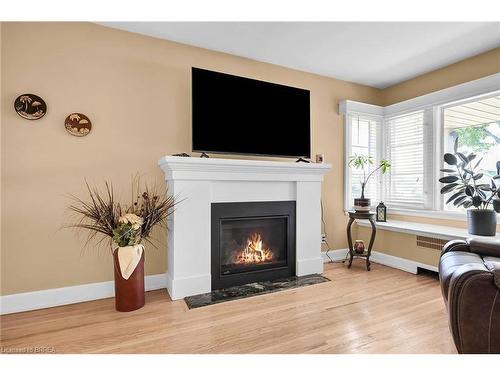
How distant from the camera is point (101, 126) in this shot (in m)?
2.46

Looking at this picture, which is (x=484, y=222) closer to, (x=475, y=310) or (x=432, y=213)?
(x=432, y=213)

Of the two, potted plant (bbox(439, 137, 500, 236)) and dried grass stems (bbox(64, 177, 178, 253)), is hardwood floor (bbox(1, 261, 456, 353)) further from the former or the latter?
potted plant (bbox(439, 137, 500, 236))

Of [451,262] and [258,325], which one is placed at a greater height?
[451,262]

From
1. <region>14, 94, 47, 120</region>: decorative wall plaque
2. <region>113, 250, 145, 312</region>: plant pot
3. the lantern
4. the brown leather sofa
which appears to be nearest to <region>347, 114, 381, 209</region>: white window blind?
the lantern

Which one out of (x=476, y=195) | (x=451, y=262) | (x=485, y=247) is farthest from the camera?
(x=476, y=195)

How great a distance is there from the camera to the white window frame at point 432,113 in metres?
2.95

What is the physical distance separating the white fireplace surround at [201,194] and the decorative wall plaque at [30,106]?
1.05 m

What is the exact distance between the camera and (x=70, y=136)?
2.35 m

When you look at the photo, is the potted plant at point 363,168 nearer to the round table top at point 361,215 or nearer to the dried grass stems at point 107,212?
the round table top at point 361,215

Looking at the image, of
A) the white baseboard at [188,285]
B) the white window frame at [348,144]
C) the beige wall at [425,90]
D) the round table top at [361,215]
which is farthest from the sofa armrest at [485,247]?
the white baseboard at [188,285]

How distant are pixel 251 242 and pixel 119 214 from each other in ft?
4.43

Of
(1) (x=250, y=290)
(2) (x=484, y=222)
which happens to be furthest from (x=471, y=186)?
(1) (x=250, y=290)
